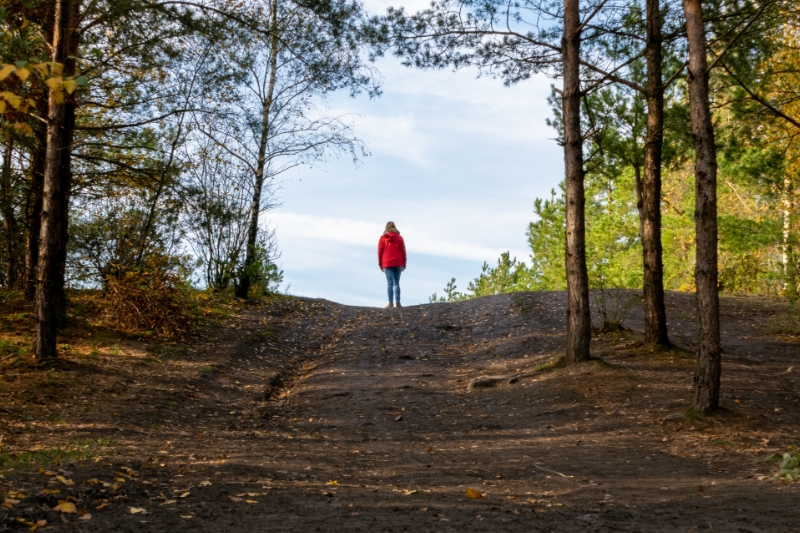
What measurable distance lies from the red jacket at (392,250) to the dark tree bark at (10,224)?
7.92 m

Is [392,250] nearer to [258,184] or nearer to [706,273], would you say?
[258,184]

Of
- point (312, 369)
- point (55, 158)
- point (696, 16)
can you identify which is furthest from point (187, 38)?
point (696, 16)

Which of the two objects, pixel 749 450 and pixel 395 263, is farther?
pixel 395 263

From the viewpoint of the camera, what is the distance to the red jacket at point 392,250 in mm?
17375

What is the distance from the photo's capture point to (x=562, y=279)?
106 ft

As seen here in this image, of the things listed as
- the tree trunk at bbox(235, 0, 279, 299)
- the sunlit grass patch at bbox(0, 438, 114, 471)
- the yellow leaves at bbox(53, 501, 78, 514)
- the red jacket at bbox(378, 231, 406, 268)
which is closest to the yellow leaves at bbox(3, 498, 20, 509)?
the yellow leaves at bbox(53, 501, 78, 514)

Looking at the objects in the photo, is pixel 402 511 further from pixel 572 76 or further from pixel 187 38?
pixel 187 38

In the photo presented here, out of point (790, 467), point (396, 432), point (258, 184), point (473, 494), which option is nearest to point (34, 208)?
point (258, 184)

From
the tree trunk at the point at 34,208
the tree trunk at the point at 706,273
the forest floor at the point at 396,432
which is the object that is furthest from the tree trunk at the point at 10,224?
the tree trunk at the point at 706,273

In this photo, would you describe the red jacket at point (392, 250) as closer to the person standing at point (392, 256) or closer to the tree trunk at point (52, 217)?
the person standing at point (392, 256)

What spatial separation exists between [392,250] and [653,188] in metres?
7.65

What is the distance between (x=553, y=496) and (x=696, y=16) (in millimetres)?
5823

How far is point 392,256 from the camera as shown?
17.4 metres

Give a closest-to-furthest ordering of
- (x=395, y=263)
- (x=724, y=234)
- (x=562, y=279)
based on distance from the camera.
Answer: (x=395, y=263), (x=724, y=234), (x=562, y=279)
